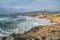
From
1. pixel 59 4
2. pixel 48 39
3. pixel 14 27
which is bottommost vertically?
pixel 48 39

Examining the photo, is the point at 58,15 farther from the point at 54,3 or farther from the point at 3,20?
the point at 3,20

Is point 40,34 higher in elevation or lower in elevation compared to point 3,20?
lower

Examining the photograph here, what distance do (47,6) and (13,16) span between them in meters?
0.54

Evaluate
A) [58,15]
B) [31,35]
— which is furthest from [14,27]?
[58,15]

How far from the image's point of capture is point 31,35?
2518mm

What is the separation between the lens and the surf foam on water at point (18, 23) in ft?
8.27

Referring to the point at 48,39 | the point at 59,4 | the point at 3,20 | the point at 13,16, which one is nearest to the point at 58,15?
the point at 59,4

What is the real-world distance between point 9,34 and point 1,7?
0.43m

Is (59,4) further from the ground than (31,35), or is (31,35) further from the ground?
(59,4)

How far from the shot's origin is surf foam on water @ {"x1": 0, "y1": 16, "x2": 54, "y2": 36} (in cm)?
252

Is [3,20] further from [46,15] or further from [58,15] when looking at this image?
[58,15]

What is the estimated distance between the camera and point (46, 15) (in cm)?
251

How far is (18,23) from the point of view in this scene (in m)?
2.53

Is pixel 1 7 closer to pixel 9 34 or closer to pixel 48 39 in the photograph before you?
pixel 9 34
